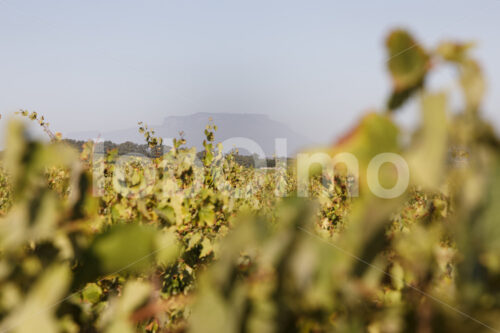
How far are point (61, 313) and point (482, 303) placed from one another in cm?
57

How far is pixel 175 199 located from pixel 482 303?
1.47 m

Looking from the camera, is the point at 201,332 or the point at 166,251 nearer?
the point at 201,332

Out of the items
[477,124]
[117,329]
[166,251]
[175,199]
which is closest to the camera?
[477,124]

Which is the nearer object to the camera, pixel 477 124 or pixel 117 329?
Result: pixel 477 124

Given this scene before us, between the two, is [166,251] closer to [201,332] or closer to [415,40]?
[201,332]

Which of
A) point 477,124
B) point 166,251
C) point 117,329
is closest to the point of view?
point 477,124

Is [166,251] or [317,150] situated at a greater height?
[317,150]

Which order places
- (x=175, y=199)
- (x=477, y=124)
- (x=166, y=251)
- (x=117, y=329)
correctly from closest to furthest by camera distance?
(x=477, y=124), (x=117, y=329), (x=166, y=251), (x=175, y=199)

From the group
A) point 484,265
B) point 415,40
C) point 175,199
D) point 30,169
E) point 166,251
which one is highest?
point 415,40

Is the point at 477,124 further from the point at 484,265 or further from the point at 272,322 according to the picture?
the point at 272,322

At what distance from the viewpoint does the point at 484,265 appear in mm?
367

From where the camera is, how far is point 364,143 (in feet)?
1.20

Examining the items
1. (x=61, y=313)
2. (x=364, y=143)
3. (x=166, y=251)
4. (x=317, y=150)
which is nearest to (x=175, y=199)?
(x=166, y=251)

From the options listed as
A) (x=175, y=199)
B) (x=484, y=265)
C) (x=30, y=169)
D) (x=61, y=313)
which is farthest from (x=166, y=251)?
(x=175, y=199)
